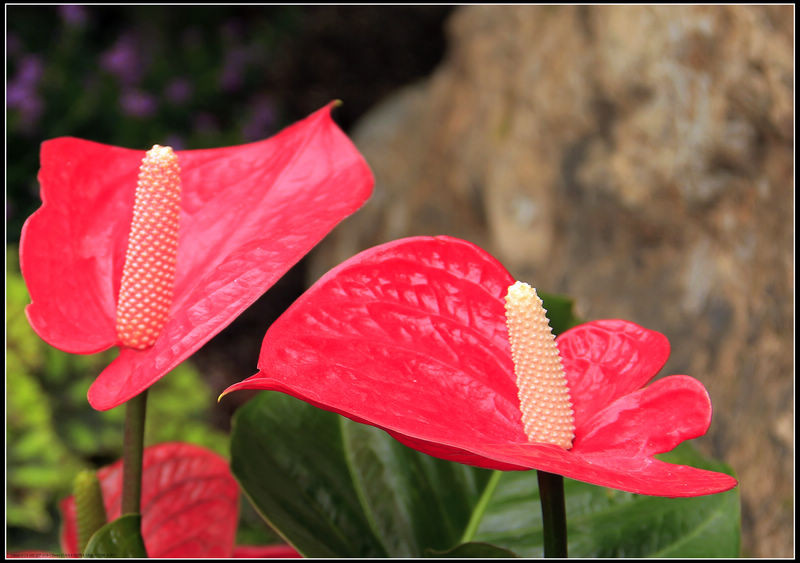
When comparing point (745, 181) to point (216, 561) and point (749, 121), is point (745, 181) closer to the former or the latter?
point (749, 121)

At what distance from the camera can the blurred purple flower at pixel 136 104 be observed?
2.53 metres

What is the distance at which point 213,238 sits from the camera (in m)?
0.42

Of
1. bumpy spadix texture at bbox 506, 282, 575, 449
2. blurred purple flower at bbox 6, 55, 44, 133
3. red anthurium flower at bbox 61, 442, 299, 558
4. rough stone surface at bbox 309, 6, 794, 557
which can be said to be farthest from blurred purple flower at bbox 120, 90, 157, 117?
bumpy spadix texture at bbox 506, 282, 575, 449

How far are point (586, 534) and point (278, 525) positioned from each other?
18 centimetres

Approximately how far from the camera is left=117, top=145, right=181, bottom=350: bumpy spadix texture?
39 centimetres

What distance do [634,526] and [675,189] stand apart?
71cm

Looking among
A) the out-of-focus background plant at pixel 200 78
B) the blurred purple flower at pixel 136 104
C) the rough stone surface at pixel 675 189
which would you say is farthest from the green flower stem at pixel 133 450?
the blurred purple flower at pixel 136 104

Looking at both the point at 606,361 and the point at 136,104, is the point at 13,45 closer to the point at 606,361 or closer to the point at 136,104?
the point at 136,104

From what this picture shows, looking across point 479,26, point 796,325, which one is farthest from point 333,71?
point 796,325

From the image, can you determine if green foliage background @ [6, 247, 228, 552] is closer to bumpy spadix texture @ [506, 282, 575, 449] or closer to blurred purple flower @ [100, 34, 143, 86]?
bumpy spadix texture @ [506, 282, 575, 449]

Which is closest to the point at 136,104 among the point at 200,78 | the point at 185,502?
the point at 200,78

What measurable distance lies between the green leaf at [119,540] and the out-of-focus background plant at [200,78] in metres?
1.28

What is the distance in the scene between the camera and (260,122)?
2844 mm

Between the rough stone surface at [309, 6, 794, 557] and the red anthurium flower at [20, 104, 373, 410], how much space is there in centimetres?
67
